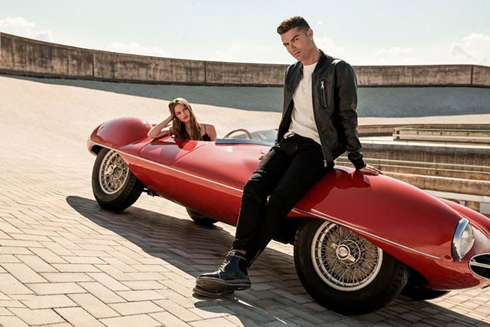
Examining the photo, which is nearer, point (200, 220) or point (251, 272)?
point (251, 272)

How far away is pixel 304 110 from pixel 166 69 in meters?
24.4

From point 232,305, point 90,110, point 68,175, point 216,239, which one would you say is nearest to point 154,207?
point 216,239

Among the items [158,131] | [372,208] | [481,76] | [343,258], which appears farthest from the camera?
[481,76]

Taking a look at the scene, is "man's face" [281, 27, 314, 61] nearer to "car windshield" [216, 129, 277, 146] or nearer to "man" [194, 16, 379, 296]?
"man" [194, 16, 379, 296]

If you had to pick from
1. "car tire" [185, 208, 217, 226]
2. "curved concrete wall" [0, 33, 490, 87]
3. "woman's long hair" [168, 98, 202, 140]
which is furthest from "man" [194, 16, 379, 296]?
"curved concrete wall" [0, 33, 490, 87]

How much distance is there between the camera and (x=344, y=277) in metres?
3.12

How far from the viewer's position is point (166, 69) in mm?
26844

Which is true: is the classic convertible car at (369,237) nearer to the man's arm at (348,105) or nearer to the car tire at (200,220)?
the man's arm at (348,105)

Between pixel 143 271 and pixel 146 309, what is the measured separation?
0.70 m

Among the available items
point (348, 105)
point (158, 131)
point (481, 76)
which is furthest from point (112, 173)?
point (481, 76)

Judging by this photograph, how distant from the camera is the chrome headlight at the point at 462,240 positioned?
2.83 metres

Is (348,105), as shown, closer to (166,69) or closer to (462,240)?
(462,240)

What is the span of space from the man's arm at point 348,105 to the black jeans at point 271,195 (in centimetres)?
23

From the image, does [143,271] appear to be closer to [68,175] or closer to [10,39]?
[68,175]
